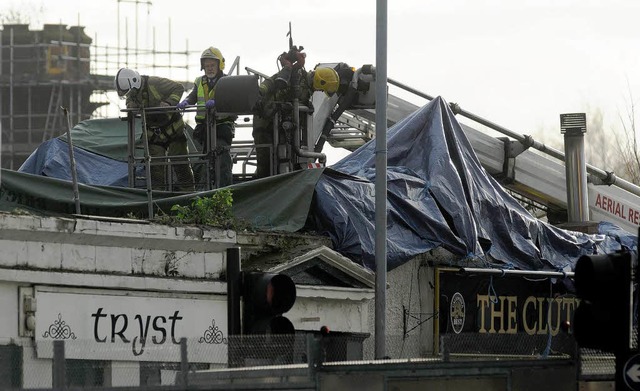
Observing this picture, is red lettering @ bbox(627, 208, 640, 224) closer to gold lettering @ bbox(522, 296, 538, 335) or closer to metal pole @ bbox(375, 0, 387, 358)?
gold lettering @ bbox(522, 296, 538, 335)

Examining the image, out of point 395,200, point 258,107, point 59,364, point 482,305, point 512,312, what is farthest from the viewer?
point 512,312

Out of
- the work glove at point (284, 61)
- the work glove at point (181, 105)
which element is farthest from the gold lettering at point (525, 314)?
the work glove at point (181, 105)

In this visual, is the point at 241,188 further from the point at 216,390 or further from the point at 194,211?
the point at 216,390

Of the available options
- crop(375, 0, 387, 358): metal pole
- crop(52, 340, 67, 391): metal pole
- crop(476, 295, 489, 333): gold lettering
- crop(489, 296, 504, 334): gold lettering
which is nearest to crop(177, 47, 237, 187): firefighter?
crop(375, 0, 387, 358): metal pole

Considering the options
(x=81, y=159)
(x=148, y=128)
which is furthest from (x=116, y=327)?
(x=81, y=159)

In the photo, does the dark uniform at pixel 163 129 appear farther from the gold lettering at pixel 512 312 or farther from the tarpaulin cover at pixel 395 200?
the gold lettering at pixel 512 312

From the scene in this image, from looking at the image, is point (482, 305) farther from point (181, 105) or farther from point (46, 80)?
point (46, 80)

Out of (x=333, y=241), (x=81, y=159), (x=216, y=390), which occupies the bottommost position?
(x=216, y=390)

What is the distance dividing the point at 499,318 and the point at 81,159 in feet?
22.6

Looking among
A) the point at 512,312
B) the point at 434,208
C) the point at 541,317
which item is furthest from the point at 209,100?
the point at 541,317

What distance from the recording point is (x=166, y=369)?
16984 mm

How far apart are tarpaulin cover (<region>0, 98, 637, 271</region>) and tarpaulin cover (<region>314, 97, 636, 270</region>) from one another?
0.05 ft

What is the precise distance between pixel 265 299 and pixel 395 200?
32.0 feet

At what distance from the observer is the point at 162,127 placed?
2331 centimetres
